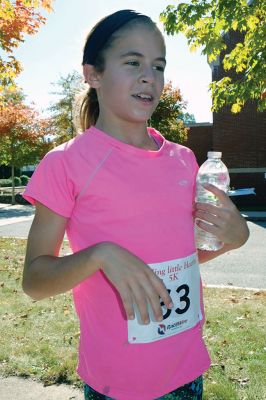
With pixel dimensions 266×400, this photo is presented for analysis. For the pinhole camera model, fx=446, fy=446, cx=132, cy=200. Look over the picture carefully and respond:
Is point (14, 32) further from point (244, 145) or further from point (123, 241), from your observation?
point (244, 145)

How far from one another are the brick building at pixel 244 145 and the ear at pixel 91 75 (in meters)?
20.8

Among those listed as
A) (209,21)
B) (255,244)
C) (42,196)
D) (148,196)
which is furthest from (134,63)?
(255,244)

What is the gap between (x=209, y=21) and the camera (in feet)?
17.1

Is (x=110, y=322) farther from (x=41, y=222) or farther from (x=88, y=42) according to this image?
(x=88, y=42)

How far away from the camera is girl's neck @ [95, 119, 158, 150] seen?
1.77 metres

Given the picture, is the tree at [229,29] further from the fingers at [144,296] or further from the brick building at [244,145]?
the brick building at [244,145]

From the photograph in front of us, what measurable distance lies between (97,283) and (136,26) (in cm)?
95

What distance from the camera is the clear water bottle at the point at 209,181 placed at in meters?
1.67

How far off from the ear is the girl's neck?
15cm

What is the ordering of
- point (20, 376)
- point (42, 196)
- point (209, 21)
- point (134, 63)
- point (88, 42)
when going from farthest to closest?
point (209, 21), point (20, 376), point (88, 42), point (134, 63), point (42, 196)

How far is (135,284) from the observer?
43.1 inches

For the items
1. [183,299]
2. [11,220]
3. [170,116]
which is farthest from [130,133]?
[170,116]

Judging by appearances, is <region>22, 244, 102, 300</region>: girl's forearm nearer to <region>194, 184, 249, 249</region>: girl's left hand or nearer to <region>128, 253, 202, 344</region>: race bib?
<region>128, 253, 202, 344</region>: race bib

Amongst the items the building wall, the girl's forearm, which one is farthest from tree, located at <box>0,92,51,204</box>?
the girl's forearm
